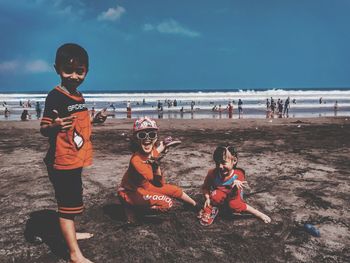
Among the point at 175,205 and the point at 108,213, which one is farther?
the point at 175,205

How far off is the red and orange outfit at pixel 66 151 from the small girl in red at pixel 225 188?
1579mm

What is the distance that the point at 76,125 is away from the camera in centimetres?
284

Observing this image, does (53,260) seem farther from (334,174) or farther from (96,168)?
(334,174)

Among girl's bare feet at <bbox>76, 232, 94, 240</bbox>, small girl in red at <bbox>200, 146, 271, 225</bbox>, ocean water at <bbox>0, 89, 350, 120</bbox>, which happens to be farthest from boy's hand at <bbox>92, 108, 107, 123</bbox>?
ocean water at <bbox>0, 89, 350, 120</bbox>

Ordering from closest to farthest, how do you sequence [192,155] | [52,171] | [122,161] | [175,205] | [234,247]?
[52,171]
[234,247]
[175,205]
[122,161]
[192,155]

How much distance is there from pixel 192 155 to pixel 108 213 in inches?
165

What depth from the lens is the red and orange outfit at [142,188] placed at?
3.62 m

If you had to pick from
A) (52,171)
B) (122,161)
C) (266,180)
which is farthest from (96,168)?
(52,171)

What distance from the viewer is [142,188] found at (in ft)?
12.4

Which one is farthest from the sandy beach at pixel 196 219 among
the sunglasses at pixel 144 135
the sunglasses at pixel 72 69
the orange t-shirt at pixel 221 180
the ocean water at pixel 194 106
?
the ocean water at pixel 194 106

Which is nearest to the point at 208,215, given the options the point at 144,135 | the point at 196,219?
the point at 196,219

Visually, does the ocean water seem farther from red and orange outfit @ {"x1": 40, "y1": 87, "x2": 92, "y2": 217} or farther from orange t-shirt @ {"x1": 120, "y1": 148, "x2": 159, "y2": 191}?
red and orange outfit @ {"x1": 40, "y1": 87, "x2": 92, "y2": 217}

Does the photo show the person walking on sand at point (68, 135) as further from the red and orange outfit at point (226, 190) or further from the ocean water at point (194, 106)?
the ocean water at point (194, 106)

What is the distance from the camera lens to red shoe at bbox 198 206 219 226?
3.76 m
